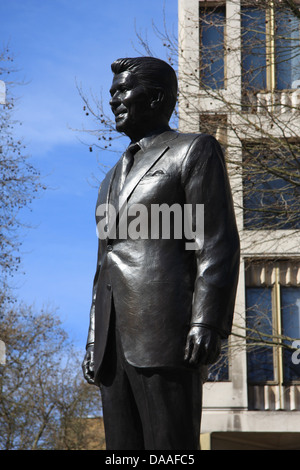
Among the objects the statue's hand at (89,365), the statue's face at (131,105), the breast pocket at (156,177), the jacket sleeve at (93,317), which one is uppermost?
the statue's face at (131,105)

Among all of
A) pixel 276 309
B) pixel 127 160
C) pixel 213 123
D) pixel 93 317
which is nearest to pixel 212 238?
pixel 127 160

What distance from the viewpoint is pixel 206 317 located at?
174 inches

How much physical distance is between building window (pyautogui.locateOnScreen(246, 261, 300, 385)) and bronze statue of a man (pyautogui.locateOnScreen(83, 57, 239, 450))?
16363 millimetres

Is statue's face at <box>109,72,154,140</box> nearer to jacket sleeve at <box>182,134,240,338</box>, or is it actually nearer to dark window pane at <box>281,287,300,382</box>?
jacket sleeve at <box>182,134,240,338</box>

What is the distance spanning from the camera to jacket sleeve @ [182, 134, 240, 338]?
14.7 feet

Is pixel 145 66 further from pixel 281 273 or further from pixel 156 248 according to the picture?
pixel 281 273

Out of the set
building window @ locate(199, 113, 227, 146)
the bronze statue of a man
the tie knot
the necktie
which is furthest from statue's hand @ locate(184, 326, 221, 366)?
building window @ locate(199, 113, 227, 146)

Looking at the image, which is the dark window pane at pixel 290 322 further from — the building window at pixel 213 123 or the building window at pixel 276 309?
the building window at pixel 213 123

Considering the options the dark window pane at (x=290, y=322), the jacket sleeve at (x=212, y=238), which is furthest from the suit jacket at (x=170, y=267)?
the dark window pane at (x=290, y=322)

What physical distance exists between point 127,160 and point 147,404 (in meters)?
1.43

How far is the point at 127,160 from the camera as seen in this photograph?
5098 mm

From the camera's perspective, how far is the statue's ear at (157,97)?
505cm

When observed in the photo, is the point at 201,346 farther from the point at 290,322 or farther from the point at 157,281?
the point at 290,322
